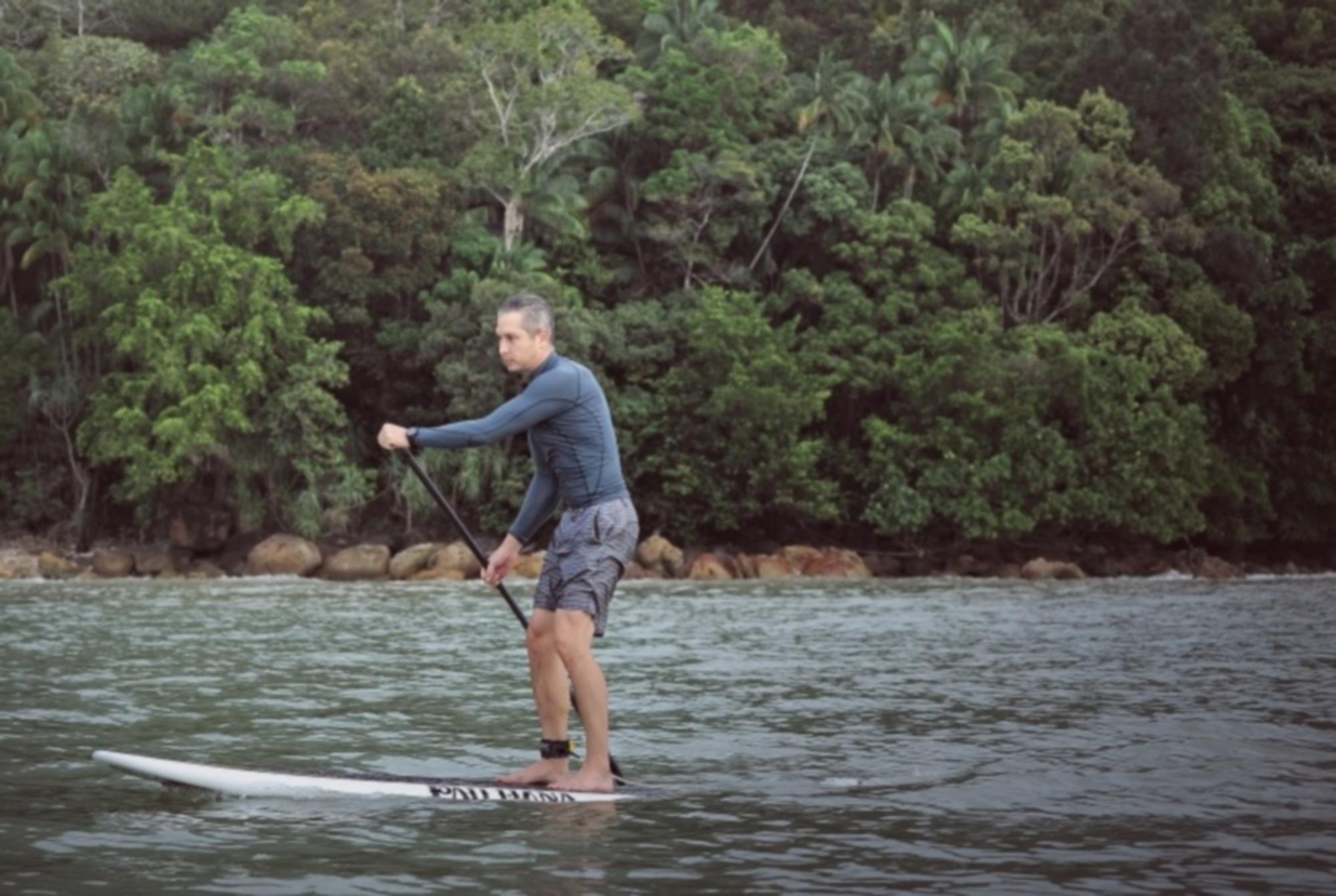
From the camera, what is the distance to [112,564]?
1800 inches

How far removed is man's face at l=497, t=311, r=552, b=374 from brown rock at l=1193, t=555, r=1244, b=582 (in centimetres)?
→ 4331

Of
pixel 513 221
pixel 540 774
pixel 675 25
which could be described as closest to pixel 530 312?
pixel 540 774

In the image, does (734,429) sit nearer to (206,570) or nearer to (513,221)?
(513,221)

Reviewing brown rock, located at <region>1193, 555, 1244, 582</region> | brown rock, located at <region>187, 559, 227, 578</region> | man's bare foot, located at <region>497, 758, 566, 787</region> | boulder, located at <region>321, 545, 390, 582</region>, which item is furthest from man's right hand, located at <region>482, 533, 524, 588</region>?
brown rock, located at <region>1193, 555, 1244, 582</region>

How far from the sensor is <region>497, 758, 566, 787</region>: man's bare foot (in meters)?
9.96

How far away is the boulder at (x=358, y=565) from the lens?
4472cm

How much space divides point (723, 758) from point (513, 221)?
Result: 131ft

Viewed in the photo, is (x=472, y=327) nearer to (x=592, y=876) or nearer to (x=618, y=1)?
(x=618, y=1)

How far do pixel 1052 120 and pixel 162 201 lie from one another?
78.8 ft

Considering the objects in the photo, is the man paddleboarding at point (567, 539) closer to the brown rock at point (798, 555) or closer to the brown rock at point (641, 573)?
the brown rock at point (641, 573)

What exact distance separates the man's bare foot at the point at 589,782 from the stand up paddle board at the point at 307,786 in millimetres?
43

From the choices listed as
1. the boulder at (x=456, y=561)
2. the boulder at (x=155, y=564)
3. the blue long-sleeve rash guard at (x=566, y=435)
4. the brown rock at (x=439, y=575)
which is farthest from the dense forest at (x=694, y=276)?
the blue long-sleeve rash guard at (x=566, y=435)

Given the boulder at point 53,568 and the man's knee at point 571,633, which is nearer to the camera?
the man's knee at point 571,633

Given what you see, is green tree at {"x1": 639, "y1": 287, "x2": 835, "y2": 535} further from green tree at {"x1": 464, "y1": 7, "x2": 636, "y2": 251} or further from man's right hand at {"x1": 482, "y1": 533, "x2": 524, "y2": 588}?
man's right hand at {"x1": 482, "y1": 533, "x2": 524, "y2": 588}
